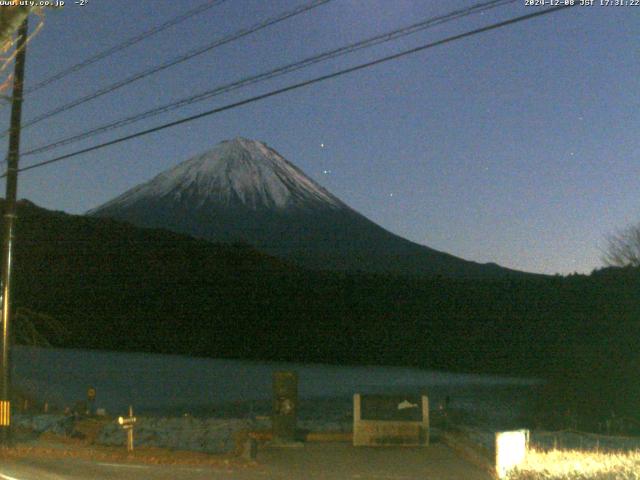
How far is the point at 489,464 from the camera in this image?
13172 millimetres

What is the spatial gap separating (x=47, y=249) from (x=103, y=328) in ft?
31.7

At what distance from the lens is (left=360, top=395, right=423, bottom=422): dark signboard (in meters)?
16.1

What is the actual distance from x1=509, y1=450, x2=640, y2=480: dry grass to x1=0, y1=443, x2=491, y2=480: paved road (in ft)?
2.64

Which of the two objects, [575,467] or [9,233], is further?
[9,233]

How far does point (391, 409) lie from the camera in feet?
53.4

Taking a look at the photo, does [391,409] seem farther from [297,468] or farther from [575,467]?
[575,467]

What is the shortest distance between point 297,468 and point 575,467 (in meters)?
4.29

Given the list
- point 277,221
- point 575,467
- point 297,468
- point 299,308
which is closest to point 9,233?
point 297,468

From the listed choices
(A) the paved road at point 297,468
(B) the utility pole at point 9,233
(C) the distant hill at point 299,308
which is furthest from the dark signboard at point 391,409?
(C) the distant hill at point 299,308

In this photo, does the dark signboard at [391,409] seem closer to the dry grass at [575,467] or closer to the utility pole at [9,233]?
the dry grass at [575,467]

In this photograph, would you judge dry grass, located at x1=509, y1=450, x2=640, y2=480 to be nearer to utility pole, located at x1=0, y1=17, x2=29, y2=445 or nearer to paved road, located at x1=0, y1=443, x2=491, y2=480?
paved road, located at x1=0, y1=443, x2=491, y2=480

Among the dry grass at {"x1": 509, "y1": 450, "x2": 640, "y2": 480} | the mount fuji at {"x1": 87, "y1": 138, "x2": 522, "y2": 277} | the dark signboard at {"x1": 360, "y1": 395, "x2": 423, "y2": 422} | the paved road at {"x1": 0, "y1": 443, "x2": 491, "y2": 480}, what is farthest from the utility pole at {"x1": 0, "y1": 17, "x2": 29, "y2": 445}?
the mount fuji at {"x1": 87, "y1": 138, "x2": 522, "y2": 277}

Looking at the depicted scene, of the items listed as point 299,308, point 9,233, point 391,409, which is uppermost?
point 9,233

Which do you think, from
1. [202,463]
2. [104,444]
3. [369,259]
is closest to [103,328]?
[104,444]
